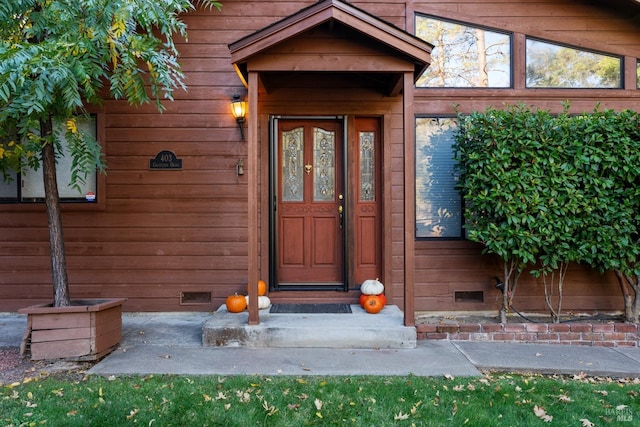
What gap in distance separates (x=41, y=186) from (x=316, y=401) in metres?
4.32

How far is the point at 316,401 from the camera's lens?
111 inches

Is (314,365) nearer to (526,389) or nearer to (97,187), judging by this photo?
(526,389)

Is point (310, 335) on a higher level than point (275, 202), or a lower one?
lower

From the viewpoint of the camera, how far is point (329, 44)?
13.5 feet

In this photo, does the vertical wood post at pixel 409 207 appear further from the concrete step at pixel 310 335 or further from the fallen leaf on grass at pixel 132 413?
the fallen leaf on grass at pixel 132 413

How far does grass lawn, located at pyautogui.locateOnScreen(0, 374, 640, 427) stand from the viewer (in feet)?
8.66

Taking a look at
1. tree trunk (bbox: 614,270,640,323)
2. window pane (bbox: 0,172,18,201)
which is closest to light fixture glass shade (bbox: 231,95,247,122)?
window pane (bbox: 0,172,18,201)

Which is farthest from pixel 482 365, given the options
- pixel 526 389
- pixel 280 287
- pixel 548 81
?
pixel 548 81

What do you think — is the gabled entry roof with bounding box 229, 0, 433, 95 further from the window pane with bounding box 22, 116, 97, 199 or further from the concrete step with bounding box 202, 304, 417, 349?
the concrete step with bounding box 202, 304, 417, 349

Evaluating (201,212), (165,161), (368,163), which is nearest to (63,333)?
(201,212)

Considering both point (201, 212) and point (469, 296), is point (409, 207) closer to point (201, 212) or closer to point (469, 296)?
point (469, 296)

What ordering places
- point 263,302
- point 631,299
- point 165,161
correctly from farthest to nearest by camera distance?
point 165,161 < point 631,299 < point 263,302

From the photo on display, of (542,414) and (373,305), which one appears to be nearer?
(542,414)

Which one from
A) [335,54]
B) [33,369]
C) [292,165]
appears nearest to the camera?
[33,369]
